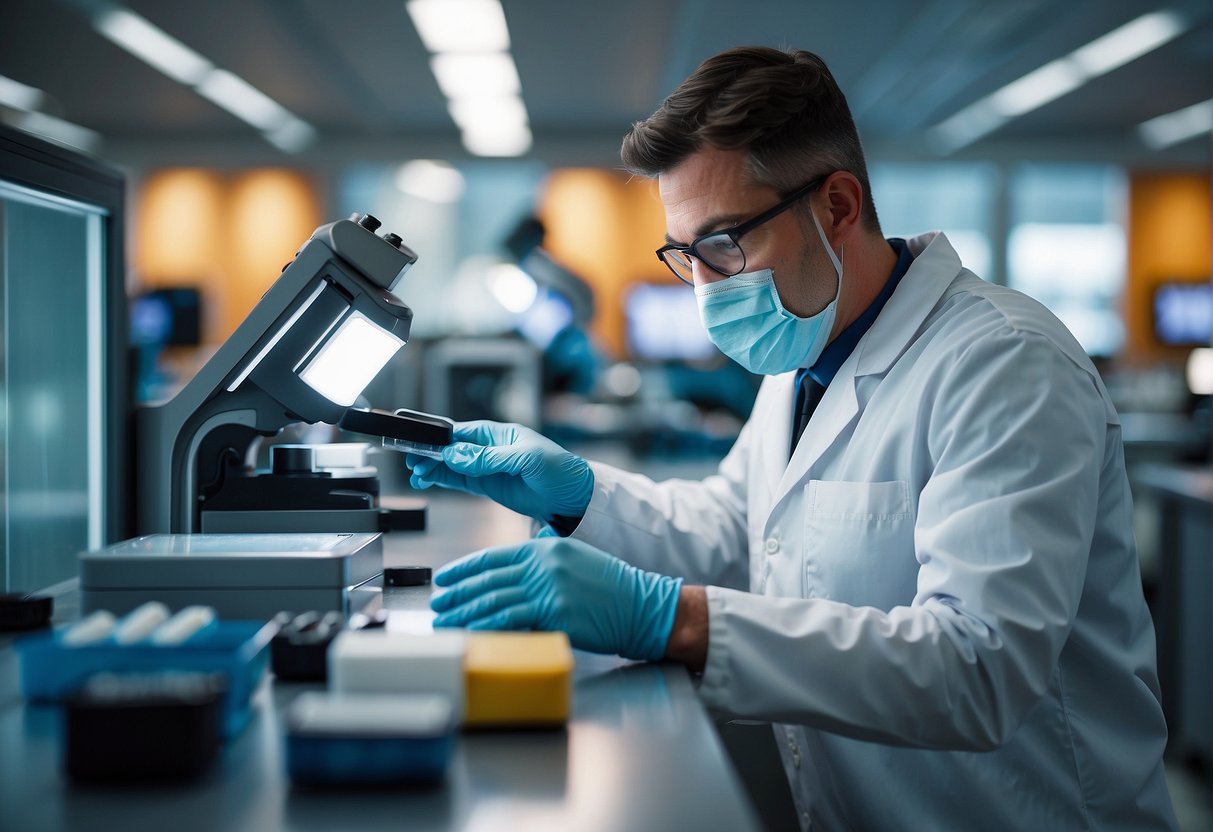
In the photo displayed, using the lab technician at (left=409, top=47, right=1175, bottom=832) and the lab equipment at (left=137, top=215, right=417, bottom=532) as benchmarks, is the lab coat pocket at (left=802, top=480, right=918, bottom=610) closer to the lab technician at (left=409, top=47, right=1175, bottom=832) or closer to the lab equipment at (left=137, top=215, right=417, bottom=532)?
the lab technician at (left=409, top=47, right=1175, bottom=832)

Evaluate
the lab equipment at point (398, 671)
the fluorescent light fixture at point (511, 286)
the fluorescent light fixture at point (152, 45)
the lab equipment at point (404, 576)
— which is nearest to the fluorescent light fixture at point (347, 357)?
→ the lab equipment at point (404, 576)

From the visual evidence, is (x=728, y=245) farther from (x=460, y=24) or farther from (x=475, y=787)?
(x=460, y=24)

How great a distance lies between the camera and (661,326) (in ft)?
26.2

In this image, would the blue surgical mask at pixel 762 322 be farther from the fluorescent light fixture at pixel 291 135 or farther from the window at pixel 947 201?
the window at pixel 947 201

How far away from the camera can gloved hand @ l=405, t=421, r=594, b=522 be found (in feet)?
4.36

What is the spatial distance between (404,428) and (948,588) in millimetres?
700

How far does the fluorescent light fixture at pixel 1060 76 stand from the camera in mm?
5348

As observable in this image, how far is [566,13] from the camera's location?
506cm

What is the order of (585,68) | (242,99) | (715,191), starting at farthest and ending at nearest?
(242,99)
(585,68)
(715,191)

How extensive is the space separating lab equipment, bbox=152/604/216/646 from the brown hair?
2.85ft

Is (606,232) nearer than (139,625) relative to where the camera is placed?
No

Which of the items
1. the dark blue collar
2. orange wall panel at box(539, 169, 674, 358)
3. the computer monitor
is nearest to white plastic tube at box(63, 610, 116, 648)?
the dark blue collar

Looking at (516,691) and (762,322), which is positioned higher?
(762,322)

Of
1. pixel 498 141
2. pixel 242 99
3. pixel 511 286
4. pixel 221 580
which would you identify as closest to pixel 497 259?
pixel 511 286
